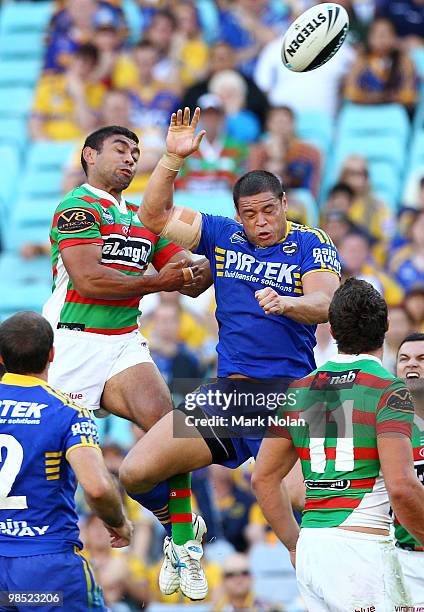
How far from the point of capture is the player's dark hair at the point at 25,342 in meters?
7.11

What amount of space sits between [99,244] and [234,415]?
1439 millimetres

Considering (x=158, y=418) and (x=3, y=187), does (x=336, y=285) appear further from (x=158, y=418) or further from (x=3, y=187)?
(x=3, y=187)

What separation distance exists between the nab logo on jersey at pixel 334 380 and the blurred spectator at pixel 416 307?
6189mm

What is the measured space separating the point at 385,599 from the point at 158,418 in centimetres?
242

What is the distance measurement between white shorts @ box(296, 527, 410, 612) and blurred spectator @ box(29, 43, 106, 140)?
11.0 meters

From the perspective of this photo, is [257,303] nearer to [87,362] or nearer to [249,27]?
[87,362]

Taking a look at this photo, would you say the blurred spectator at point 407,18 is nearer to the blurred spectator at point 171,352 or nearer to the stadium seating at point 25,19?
the stadium seating at point 25,19

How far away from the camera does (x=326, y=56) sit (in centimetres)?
915

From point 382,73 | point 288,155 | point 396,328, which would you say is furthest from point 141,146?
point 396,328

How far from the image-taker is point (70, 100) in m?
17.2

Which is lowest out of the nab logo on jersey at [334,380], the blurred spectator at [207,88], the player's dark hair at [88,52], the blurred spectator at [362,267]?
the nab logo on jersey at [334,380]

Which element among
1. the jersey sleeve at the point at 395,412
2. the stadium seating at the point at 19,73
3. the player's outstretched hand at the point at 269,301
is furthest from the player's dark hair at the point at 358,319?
the stadium seating at the point at 19,73

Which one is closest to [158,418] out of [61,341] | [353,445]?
[61,341]

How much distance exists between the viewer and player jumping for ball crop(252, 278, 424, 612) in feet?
21.5
